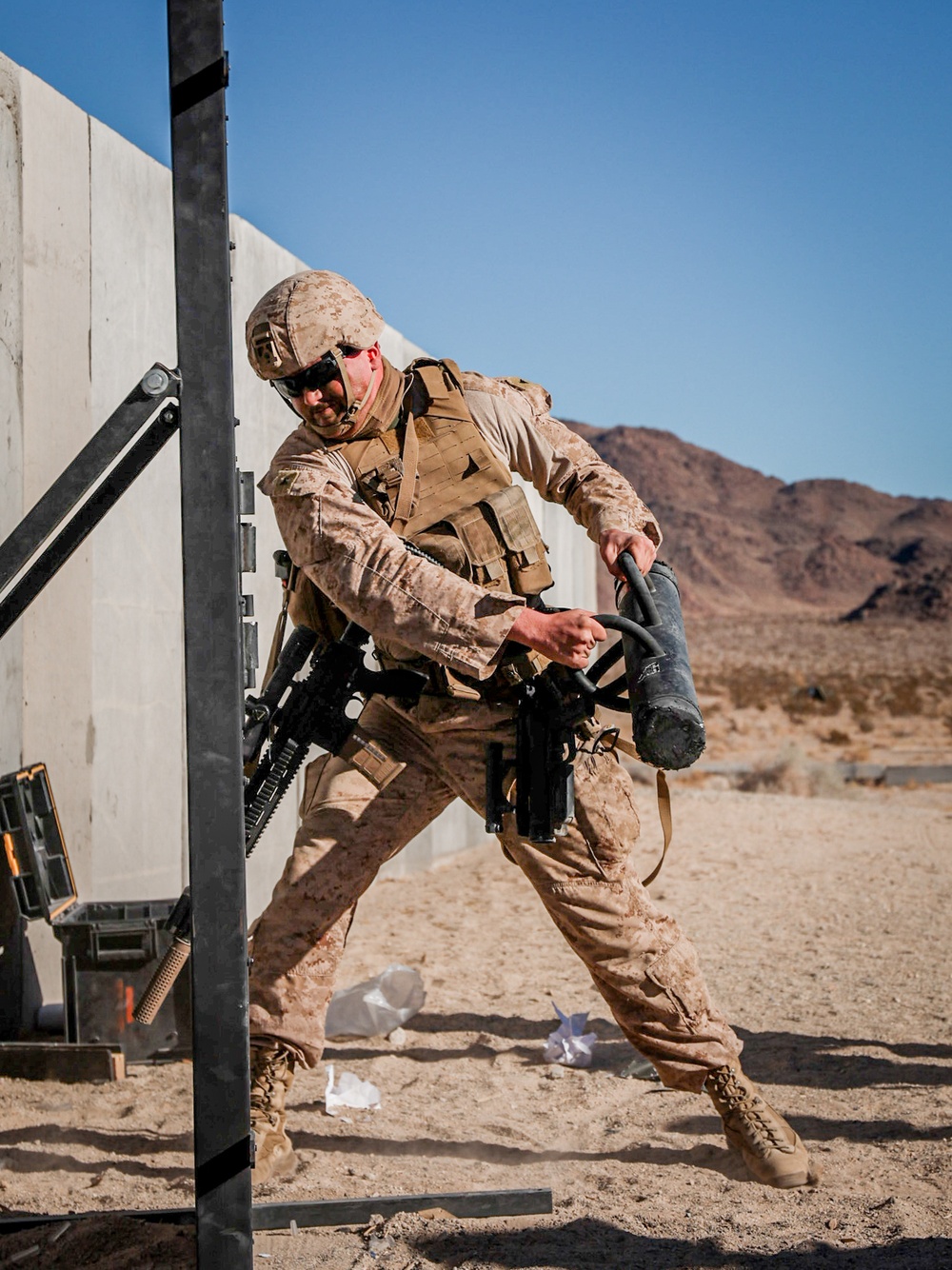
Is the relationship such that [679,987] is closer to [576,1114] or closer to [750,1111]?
[750,1111]

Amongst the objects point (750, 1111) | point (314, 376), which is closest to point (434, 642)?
point (314, 376)

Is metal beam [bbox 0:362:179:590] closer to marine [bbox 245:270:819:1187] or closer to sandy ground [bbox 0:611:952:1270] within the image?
marine [bbox 245:270:819:1187]

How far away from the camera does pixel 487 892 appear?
7203 millimetres

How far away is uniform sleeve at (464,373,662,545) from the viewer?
124 inches

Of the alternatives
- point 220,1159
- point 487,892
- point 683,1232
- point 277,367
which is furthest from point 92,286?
point 487,892

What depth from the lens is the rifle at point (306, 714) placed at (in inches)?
124

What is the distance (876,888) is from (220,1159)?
19.6 feet

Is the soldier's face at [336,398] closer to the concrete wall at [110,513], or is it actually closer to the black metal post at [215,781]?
the black metal post at [215,781]

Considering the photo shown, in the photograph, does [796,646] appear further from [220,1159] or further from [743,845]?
[220,1159]

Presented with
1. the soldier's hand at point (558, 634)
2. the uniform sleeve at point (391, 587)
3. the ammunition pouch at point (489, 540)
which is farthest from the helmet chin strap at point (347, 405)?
the soldier's hand at point (558, 634)

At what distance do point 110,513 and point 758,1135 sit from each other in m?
3.16

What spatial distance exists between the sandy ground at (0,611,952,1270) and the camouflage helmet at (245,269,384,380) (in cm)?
191

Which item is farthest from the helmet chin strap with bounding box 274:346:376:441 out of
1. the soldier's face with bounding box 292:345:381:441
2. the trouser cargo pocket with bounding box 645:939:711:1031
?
the trouser cargo pocket with bounding box 645:939:711:1031

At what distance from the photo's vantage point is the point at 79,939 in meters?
3.98
